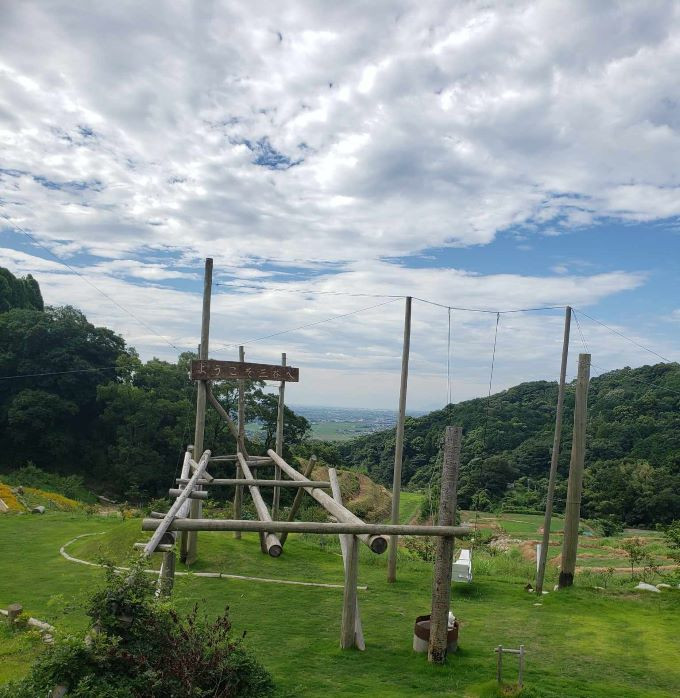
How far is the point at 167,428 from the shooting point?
30.3 m

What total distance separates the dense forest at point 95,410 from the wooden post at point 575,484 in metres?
19.8

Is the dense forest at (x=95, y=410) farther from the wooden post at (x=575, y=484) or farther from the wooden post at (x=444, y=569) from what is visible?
the wooden post at (x=444, y=569)

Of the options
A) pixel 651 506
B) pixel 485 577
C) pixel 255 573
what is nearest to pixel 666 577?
pixel 485 577

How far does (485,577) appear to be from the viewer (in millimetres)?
12625

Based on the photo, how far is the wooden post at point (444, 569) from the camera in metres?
6.96

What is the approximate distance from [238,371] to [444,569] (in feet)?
21.3

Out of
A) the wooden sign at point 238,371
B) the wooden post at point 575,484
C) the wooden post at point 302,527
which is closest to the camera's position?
the wooden post at point 302,527

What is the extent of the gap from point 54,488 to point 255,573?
18862 mm

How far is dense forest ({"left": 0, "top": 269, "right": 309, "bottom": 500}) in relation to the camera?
29969mm

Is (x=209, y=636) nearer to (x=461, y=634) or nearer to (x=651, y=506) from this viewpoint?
(x=461, y=634)

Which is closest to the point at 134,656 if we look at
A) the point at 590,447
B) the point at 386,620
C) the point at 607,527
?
the point at 386,620

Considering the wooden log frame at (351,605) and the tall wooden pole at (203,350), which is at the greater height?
the tall wooden pole at (203,350)

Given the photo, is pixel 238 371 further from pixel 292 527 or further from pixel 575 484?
pixel 575 484

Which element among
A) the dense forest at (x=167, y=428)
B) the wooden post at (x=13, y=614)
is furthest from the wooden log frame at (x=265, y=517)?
the dense forest at (x=167, y=428)
